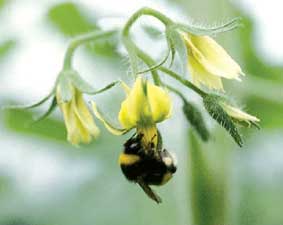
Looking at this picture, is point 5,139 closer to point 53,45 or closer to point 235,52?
point 53,45

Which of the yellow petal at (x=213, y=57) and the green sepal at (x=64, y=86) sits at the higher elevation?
the yellow petal at (x=213, y=57)

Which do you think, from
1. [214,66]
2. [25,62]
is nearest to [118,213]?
[25,62]

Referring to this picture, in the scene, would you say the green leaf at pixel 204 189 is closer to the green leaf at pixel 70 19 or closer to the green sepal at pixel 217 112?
the green sepal at pixel 217 112

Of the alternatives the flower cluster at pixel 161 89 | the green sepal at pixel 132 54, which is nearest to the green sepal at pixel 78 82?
the flower cluster at pixel 161 89

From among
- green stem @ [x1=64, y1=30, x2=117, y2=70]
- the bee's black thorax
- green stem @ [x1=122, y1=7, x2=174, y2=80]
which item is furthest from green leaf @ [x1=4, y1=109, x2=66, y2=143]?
the bee's black thorax

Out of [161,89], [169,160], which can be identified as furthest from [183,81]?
[169,160]

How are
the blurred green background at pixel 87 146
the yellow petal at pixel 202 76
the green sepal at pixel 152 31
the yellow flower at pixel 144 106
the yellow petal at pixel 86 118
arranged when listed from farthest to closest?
the blurred green background at pixel 87 146, the green sepal at pixel 152 31, the yellow petal at pixel 86 118, the yellow petal at pixel 202 76, the yellow flower at pixel 144 106

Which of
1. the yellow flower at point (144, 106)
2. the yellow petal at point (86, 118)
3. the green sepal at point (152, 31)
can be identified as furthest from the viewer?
the green sepal at point (152, 31)

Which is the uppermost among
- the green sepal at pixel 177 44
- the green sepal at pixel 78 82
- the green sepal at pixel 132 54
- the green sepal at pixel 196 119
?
the green sepal at pixel 177 44

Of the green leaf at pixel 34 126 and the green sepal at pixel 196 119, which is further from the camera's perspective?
the green leaf at pixel 34 126
